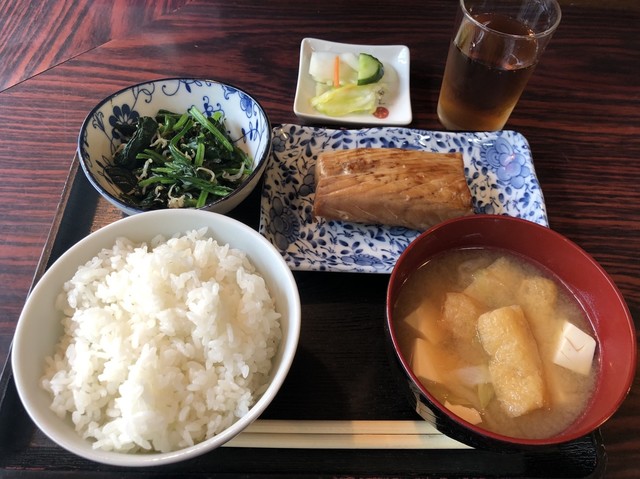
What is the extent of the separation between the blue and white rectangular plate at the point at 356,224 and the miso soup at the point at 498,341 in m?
0.26

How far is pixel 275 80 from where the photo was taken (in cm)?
218

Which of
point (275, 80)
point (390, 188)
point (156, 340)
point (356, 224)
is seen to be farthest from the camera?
point (275, 80)

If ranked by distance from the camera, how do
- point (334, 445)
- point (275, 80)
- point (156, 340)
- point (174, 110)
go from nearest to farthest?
point (156, 340)
point (334, 445)
point (174, 110)
point (275, 80)

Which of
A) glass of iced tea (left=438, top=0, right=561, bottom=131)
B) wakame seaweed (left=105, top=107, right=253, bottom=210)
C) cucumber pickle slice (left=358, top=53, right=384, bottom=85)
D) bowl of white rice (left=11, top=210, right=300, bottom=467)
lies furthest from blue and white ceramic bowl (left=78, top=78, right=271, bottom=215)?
glass of iced tea (left=438, top=0, right=561, bottom=131)

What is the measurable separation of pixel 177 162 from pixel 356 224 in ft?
2.39

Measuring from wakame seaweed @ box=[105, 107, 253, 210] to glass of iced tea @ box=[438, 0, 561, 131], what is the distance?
914 mm

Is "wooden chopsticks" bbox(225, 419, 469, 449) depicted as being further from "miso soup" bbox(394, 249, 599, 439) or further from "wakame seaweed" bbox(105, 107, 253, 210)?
"wakame seaweed" bbox(105, 107, 253, 210)

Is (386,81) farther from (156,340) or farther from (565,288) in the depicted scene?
(156,340)

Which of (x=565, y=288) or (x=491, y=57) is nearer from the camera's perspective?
(x=565, y=288)

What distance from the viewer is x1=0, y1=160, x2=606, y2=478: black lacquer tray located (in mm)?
1230

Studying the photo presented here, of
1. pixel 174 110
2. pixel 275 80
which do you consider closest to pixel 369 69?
pixel 275 80

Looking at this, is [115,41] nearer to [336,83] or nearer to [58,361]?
[336,83]

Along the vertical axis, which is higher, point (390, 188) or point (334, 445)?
point (390, 188)

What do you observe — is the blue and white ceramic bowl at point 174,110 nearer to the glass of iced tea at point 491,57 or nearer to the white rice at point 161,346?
the white rice at point 161,346
